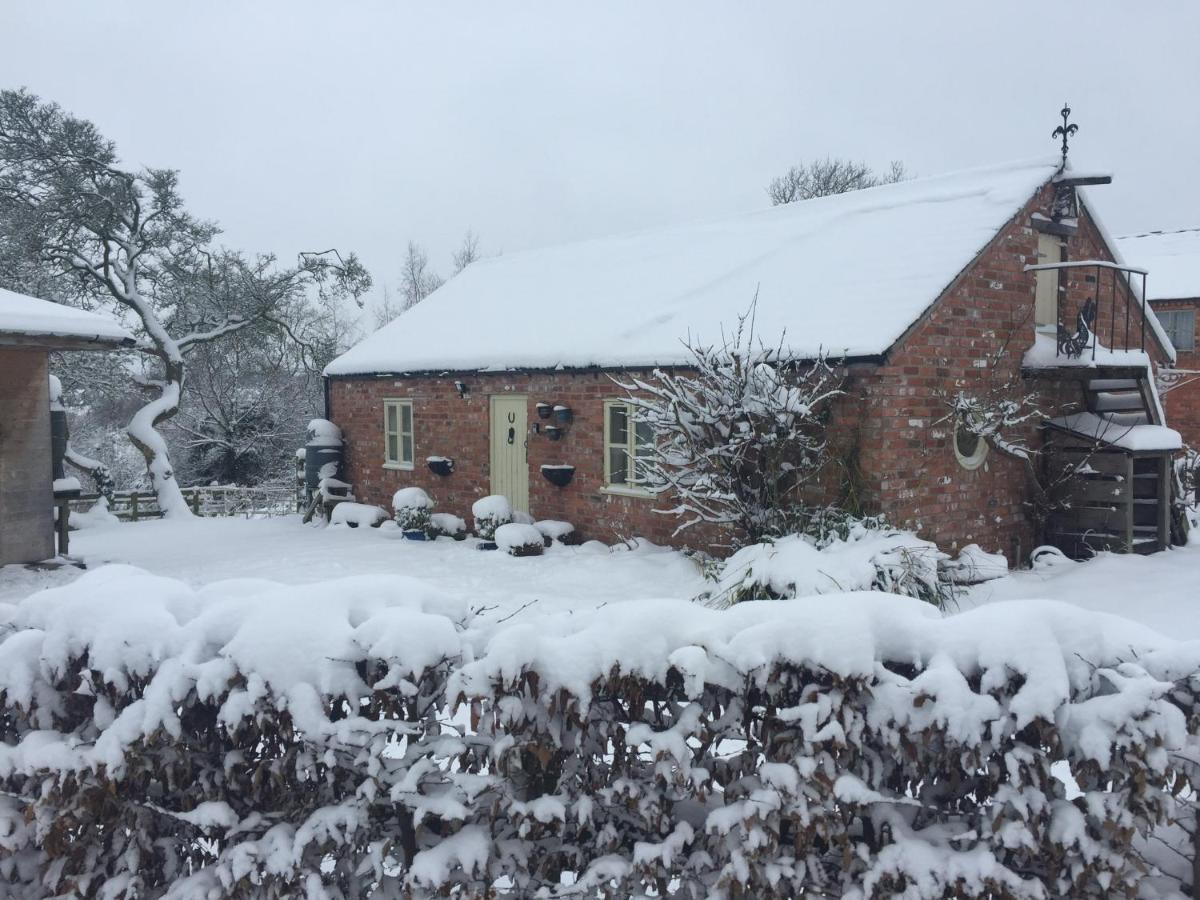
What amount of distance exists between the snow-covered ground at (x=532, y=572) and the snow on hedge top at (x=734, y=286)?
103 inches

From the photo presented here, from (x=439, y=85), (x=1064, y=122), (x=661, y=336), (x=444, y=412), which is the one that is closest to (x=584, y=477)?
(x=661, y=336)

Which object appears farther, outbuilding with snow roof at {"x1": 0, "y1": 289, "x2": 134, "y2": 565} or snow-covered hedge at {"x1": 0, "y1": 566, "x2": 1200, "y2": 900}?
outbuilding with snow roof at {"x1": 0, "y1": 289, "x2": 134, "y2": 565}

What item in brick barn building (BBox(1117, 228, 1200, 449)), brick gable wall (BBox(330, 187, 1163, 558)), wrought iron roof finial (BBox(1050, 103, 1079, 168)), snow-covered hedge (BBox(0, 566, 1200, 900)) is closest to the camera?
snow-covered hedge (BBox(0, 566, 1200, 900))

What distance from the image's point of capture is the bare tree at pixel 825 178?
124ft

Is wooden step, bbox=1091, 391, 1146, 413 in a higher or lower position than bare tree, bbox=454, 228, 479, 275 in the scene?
lower

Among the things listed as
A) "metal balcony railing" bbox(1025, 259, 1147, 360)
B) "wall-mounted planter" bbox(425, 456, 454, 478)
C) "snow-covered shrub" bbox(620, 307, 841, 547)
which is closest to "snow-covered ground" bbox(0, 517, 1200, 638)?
"snow-covered shrub" bbox(620, 307, 841, 547)

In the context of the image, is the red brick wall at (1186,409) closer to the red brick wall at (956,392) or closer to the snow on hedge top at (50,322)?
the red brick wall at (956,392)

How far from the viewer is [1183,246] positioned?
27.3m

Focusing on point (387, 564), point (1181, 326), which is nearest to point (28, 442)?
point (387, 564)

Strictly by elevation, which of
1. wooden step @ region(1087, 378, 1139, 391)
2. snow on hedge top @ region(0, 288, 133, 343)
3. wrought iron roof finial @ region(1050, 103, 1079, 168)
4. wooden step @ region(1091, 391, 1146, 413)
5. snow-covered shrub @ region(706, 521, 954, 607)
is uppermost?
wrought iron roof finial @ region(1050, 103, 1079, 168)

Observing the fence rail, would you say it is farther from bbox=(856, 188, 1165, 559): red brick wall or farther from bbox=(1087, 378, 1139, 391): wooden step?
bbox=(1087, 378, 1139, 391): wooden step

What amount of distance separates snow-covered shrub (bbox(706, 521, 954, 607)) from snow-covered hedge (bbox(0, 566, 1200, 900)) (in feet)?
14.8

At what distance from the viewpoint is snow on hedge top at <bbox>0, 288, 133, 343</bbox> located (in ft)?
30.0

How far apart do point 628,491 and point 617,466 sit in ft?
1.71
